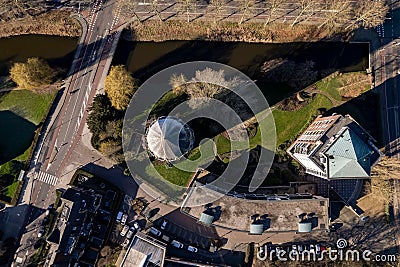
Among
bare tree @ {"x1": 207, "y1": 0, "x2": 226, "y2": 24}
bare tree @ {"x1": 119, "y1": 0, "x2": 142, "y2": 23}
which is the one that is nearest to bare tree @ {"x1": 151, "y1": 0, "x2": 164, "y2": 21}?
bare tree @ {"x1": 119, "y1": 0, "x2": 142, "y2": 23}

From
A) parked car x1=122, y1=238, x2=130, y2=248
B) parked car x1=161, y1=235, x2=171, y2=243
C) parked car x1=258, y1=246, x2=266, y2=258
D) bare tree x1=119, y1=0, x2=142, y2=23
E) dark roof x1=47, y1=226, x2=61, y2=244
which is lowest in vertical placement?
dark roof x1=47, y1=226, x2=61, y2=244

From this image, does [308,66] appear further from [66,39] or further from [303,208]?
[66,39]

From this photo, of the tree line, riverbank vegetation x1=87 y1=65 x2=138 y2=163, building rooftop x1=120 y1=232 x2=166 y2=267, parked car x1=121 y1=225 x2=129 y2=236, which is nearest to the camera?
building rooftop x1=120 y1=232 x2=166 y2=267

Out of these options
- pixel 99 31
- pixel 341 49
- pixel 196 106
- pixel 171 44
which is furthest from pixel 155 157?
pixel 341 49

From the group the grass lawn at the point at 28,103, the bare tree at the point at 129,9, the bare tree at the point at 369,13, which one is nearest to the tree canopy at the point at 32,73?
the grass lawn at the point at 28,103

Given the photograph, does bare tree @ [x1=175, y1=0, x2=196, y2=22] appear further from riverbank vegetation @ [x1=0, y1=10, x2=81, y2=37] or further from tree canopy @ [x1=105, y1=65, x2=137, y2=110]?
riverbank vegetation @ [x1=0, y1=10, x2=81, y2=37]

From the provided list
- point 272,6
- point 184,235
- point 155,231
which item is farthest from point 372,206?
point 272,6
